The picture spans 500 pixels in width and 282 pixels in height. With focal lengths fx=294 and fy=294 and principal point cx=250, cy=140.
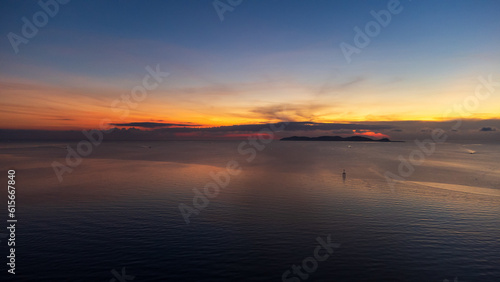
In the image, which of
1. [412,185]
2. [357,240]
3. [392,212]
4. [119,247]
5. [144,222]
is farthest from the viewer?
[412,185]

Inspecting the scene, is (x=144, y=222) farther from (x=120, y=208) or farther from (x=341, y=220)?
(x=341, y=220)

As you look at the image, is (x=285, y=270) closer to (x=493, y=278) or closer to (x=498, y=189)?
(x=493, y=278)

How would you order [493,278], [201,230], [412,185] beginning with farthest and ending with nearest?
[412,185] < [201,230] < [493,278]

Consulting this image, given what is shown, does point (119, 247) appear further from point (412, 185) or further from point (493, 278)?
point (412, 185)

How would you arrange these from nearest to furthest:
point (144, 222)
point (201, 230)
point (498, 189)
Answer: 1. point (201, 230)
2. point (144, 222)
3. point (498, 189)

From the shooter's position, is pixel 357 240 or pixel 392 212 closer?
pixel 357 240

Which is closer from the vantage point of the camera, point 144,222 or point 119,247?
point 119,247

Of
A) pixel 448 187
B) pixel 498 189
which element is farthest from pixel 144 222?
pixel 498 189

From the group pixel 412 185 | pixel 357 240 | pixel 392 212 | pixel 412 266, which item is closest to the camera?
pixel 412 266

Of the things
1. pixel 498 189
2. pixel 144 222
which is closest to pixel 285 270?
pixel 144 222
